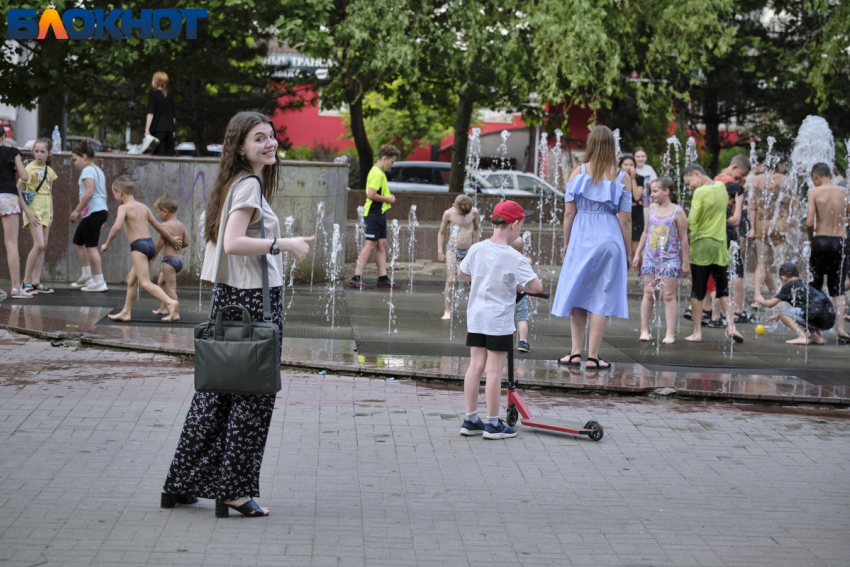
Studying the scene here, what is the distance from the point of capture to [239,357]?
13.6ft

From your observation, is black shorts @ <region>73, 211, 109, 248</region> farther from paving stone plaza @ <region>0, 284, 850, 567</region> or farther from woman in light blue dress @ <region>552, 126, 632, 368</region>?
woman in light blue dress @ <region>552, 126, 632, 368</region>

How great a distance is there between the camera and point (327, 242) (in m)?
13.5

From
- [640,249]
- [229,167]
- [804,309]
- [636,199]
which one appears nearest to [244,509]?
[229,167]

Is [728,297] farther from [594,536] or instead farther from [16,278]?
[16,278]

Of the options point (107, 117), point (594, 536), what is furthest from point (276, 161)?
Answer: point (107, 117)

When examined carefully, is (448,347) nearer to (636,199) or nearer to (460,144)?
(636,199)

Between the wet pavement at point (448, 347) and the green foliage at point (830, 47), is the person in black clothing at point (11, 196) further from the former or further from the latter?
the green foliage at point (830, 47)

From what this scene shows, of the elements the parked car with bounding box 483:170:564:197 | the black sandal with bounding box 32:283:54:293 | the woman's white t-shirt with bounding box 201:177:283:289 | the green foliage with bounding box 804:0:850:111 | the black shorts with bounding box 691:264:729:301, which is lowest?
the black sandal with bounding box 32:283:54:293

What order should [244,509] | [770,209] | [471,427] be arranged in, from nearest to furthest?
[244,509] < [471,427] < [770,209]

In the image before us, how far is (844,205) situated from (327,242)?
6535 mm

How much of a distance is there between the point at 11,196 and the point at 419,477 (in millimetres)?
7502

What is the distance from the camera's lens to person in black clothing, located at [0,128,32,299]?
10.8 metres

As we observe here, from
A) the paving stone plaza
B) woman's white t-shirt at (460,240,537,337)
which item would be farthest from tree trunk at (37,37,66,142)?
woman's white t-shirt at (460,240,537,337)

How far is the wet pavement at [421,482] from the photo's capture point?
4180 mm
